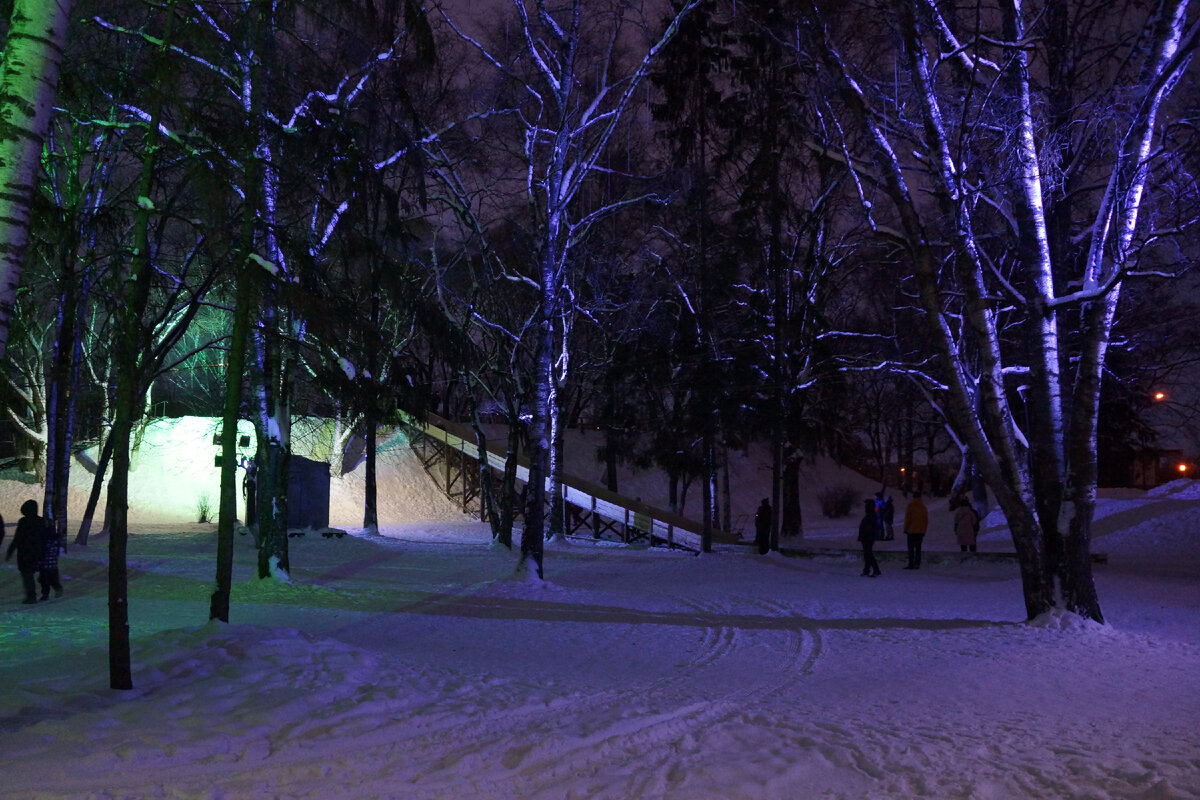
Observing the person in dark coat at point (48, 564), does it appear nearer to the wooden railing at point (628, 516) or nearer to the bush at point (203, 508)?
the wooden railing at point (628, 516)

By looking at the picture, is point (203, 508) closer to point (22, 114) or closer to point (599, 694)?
point (599, 694)

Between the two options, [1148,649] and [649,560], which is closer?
[1148,649]

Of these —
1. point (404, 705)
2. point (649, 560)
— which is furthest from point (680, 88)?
point (404, 705)

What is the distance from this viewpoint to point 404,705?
666 centimetres

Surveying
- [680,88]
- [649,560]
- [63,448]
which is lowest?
[649,560]

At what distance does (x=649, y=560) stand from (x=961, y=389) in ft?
42.6

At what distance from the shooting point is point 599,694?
728 centimetres

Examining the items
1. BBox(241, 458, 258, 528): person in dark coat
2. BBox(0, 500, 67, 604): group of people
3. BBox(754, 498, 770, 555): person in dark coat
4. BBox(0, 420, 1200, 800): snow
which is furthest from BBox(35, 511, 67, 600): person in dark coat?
BBox(754, 498, 770, 555): person in dark coat

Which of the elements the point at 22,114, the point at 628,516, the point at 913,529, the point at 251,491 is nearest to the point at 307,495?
the point at 251,491

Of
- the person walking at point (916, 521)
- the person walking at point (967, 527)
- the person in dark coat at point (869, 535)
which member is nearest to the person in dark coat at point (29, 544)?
the person in dark coat at point (869, 535)

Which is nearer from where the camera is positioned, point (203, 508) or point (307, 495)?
point (307, 495)

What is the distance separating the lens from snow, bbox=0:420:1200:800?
4980mm

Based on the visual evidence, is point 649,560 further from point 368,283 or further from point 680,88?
point 368,283

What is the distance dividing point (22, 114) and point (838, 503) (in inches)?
1621
